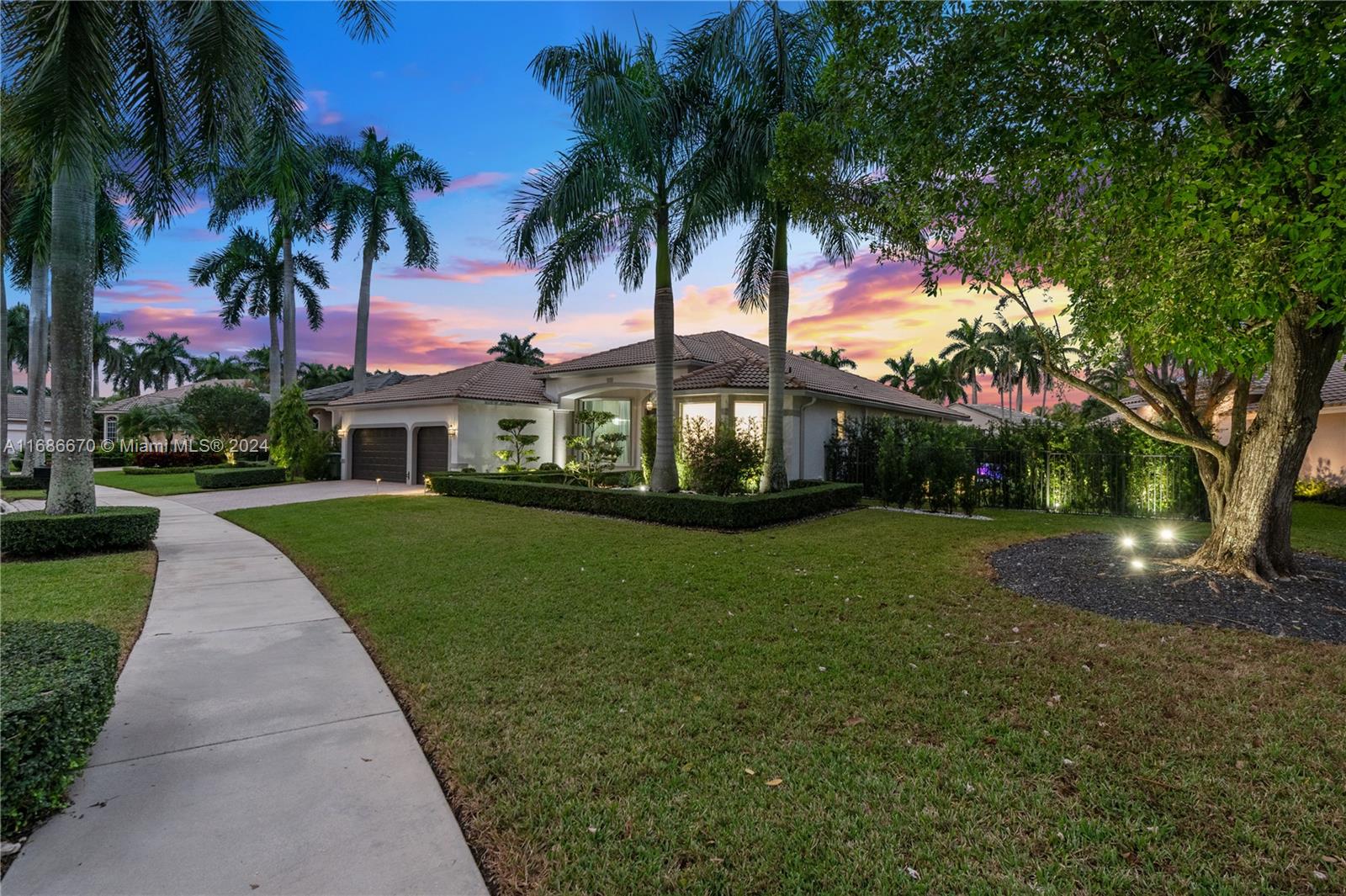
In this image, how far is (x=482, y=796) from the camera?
277 centimetres

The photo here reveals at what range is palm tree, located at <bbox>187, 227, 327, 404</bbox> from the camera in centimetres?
2853

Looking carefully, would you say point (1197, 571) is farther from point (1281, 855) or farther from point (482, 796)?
point (482, 796)

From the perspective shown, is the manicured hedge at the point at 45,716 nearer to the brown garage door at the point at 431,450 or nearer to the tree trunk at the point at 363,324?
the brown garage door at the point at 431,450

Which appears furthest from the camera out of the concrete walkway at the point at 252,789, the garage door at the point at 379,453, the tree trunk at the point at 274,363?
the tree trunk at the point at 274,363

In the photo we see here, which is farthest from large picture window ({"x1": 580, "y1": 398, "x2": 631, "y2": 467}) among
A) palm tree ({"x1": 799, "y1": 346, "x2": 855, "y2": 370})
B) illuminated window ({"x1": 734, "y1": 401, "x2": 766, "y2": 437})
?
palm tree ({"x1": 799, "y1": 346, "x2": 855, "y2": 370})

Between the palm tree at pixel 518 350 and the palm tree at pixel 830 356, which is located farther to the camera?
the palm tree at pixel 830 356

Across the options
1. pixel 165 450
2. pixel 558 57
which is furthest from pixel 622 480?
pixel 165 450

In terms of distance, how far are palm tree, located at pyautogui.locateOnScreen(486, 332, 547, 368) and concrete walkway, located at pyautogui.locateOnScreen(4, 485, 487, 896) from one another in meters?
45.3

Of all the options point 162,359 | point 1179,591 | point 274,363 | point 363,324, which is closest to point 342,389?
point 274,363

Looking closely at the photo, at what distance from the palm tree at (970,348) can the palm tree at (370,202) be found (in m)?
39.4

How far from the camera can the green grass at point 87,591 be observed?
534 cm

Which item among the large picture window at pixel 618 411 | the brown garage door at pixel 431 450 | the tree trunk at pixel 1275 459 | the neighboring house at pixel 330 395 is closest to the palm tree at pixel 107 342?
the neighboring house at pixel 330 395

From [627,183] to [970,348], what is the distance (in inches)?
1637

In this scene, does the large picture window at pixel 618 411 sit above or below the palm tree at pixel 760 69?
below
